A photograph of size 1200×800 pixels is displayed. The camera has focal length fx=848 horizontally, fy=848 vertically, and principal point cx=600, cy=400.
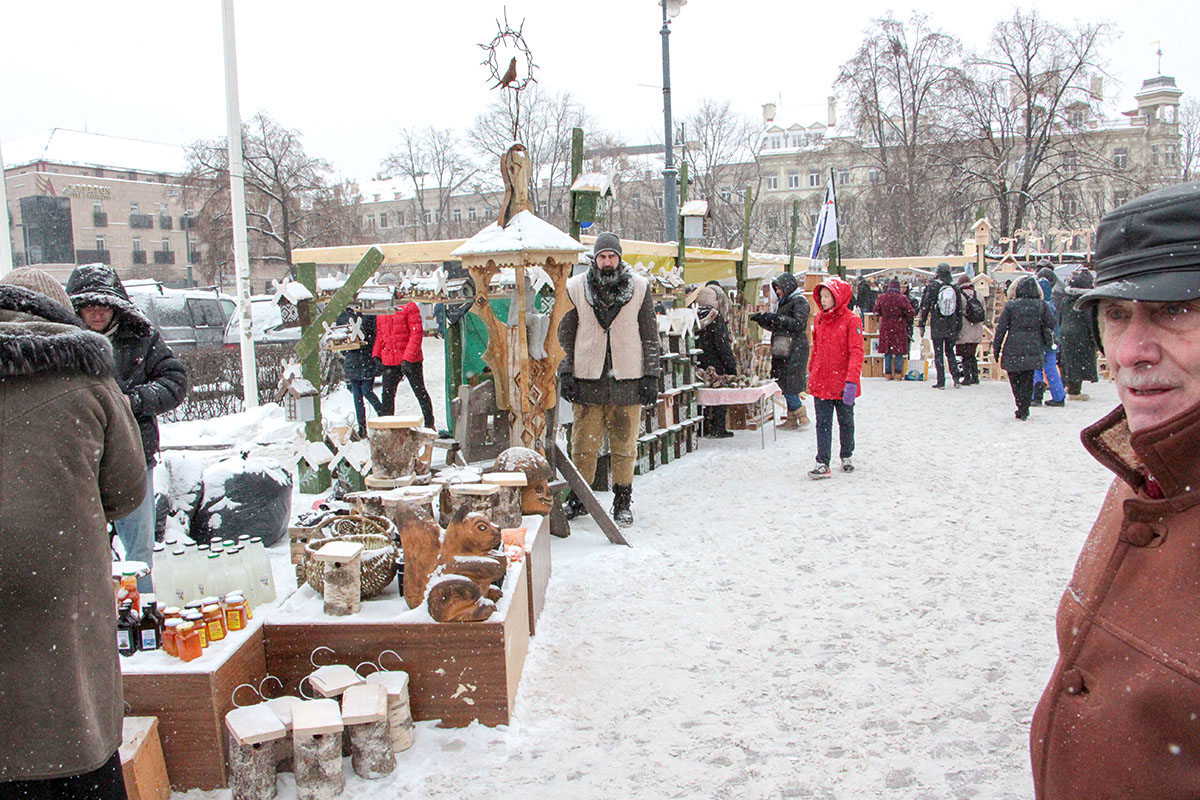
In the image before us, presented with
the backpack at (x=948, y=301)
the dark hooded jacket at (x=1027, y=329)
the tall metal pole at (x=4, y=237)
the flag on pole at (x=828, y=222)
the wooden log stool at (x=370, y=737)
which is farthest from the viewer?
the backpack at (x=948, y=301)

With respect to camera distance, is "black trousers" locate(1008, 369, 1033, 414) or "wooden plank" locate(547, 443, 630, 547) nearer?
"wooden plank" locate(547, 443, 630, 547)

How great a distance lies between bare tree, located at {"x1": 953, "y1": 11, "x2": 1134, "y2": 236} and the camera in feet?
89.4

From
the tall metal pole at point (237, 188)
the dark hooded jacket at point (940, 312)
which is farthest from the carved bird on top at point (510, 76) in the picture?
the dark hooded jacket at point (940, 312)

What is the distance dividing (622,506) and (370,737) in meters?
3.60

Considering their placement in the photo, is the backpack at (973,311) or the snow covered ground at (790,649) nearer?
the snow covered ground at (790,649)

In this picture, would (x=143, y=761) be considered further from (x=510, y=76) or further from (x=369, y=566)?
(x=510, y=76)

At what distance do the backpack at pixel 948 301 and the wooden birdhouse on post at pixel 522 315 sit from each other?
31.4 ft

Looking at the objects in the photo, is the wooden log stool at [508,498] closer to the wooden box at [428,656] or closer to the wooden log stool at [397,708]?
the wooden box at [428,656]

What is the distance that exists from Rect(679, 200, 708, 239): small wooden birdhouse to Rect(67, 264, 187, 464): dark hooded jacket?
20.3ft

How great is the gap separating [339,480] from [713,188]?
37.2 m

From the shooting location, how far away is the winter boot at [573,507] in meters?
6.66

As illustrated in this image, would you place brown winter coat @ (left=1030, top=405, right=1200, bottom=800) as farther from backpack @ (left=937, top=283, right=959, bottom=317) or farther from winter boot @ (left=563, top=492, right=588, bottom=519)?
backpack @ (left=937, top=283, right=959, bottom=317)

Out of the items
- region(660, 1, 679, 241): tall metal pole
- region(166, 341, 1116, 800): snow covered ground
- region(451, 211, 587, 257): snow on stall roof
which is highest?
region(660, 1, 679, 241): tall metal pole

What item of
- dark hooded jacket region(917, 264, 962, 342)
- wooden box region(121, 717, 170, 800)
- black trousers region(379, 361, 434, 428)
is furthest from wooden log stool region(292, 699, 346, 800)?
dark hooded jacket region(917, 264, 962, 342)
